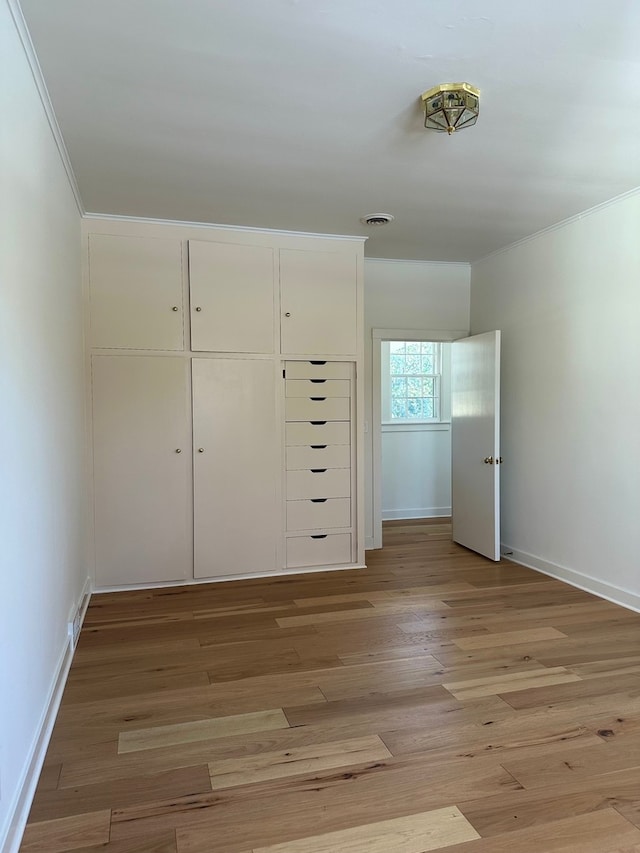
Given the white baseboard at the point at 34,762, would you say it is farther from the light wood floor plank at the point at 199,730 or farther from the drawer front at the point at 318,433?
the drawer front at the point at 318,433

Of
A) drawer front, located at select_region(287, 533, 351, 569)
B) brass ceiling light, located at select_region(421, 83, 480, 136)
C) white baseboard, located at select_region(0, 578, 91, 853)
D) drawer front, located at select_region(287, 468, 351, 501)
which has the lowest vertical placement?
white baseboard, located at select_region(0, 578, 91, 853)

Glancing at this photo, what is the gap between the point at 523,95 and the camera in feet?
7.66

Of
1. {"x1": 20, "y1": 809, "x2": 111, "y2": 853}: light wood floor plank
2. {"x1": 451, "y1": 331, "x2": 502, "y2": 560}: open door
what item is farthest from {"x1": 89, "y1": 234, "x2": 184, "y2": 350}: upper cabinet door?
{"x1": 20, "y1": 809, "x2": 111, "y2": 853}: light wood floor plank

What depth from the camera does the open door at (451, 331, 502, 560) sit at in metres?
4.51

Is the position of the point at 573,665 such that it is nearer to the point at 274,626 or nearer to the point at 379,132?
the point at 274,626

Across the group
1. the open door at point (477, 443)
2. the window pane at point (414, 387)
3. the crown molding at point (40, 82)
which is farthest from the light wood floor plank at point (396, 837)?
the window pane at point (414, 387)

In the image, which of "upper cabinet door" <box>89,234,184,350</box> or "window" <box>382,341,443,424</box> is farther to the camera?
"window" <box>382,341,443,424</box>

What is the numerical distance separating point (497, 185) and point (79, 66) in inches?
88.4

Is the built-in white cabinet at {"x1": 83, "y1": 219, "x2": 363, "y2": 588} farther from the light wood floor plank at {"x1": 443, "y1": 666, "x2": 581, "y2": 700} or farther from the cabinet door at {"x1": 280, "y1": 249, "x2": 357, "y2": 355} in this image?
the light wood floor plank at {"x1": 443, "y1": 666, "x2": 581, "y2": 700}

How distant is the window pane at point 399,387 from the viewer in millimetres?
6512

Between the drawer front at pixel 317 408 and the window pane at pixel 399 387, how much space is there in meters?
2.20

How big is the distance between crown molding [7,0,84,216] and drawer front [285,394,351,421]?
78.3 inches

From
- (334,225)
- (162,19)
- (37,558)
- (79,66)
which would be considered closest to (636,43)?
(162,19)

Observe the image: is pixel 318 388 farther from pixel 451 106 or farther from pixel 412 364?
pixel 412 364
